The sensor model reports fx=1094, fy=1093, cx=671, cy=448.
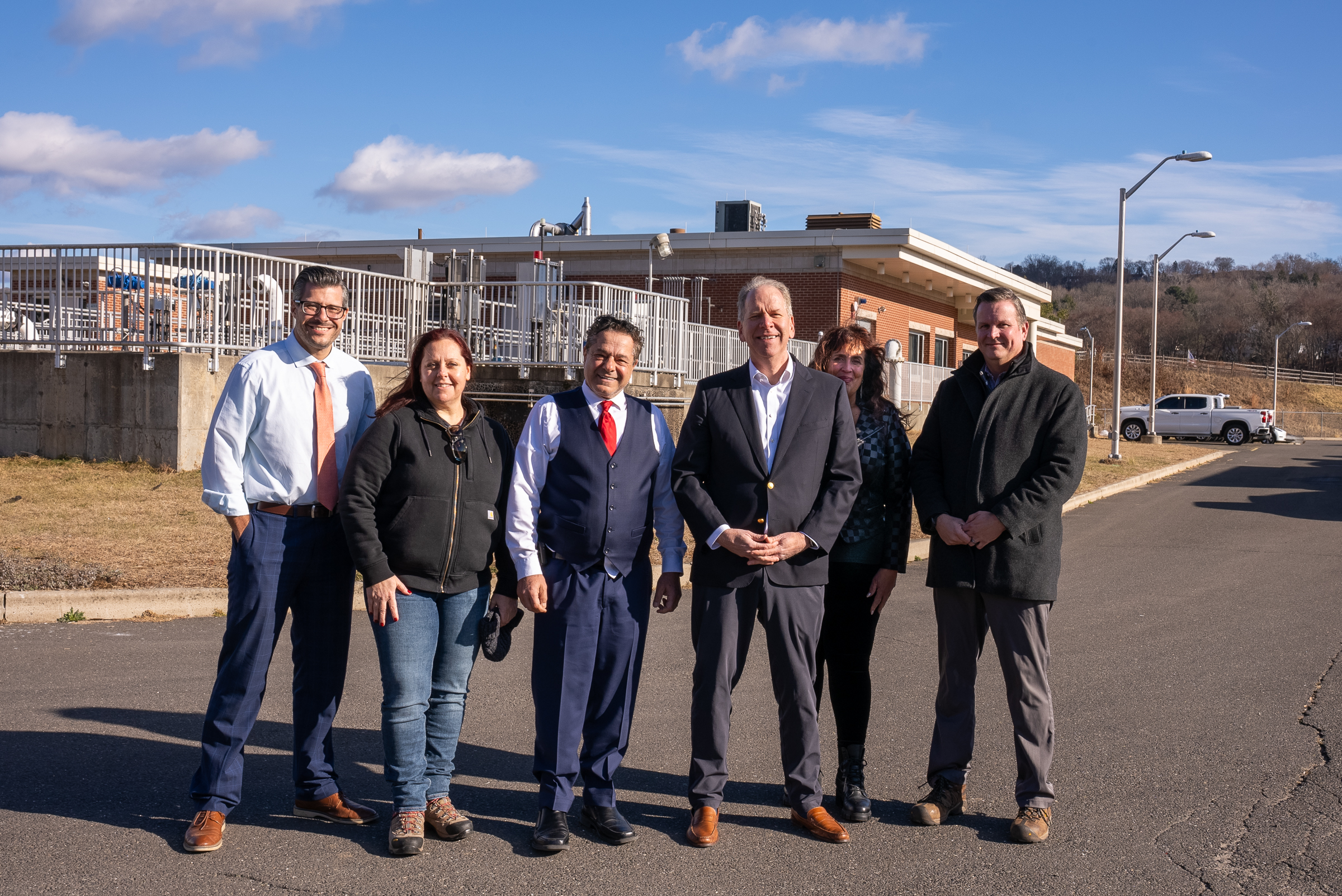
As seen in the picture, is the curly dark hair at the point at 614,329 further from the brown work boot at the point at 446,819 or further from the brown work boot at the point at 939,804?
the brown work boot at the point at 939,804

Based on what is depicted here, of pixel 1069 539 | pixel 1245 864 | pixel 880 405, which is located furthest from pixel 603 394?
pixel 1069 539

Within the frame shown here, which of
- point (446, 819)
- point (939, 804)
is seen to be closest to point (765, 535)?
point (939, 804)

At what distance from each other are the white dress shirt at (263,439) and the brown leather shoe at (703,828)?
1903 mm

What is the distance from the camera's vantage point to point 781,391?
444 centimetres

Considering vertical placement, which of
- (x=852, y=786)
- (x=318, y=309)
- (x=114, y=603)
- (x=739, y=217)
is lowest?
(x=852, y=786)

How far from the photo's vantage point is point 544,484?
4301mm

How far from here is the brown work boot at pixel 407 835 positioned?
3.96 metres

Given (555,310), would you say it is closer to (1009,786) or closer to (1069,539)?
(1069,539)

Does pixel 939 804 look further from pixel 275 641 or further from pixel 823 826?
pixel 275 641

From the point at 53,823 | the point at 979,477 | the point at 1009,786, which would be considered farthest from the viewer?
the point at 1009,786

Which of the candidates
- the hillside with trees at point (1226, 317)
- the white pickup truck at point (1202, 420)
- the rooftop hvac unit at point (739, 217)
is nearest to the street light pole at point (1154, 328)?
the white pickup truck at point (1202, 420)

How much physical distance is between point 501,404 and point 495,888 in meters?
13.3

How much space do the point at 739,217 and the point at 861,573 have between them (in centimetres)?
2583

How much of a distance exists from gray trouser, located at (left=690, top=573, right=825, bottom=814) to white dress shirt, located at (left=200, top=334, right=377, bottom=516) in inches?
63.2
